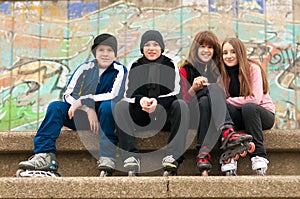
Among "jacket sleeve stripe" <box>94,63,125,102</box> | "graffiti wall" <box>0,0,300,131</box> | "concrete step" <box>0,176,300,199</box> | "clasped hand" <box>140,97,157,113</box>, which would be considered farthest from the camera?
"graffiti wall" <box>0,0,300,131</box>

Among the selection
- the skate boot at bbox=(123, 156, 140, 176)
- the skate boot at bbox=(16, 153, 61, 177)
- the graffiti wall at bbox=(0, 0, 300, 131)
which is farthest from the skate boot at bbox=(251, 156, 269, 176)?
the graffiti wall at bbox=(0, 0, 300, 131)

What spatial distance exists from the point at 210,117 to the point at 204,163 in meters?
0.24

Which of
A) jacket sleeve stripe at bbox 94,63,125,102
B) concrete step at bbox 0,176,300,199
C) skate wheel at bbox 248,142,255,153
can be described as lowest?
concrete step at bbox 0,176,300,199

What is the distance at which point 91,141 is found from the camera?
9.28 ft

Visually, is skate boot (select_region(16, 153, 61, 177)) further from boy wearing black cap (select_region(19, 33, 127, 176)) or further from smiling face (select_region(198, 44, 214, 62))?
smiling face (select_region(198, 44, 214, 62))

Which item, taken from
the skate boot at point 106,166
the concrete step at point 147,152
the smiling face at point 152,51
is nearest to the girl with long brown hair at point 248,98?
the concrete step at point 147,152

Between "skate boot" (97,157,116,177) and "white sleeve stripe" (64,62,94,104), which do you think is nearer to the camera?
"skate boot" (97,157,116,177)

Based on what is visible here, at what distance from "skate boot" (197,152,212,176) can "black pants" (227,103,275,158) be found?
198 millimetres

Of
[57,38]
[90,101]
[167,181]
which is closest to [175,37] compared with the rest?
[57,38]

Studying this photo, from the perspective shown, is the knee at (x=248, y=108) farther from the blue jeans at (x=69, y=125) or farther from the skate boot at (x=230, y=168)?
the blue jeans at (x=69, y=125)

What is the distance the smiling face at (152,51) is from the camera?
3041mm

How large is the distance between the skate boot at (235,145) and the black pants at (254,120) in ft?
0.20

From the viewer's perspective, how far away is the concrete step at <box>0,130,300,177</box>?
2797 mm

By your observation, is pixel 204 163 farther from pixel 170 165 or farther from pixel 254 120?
pixel 254 120
